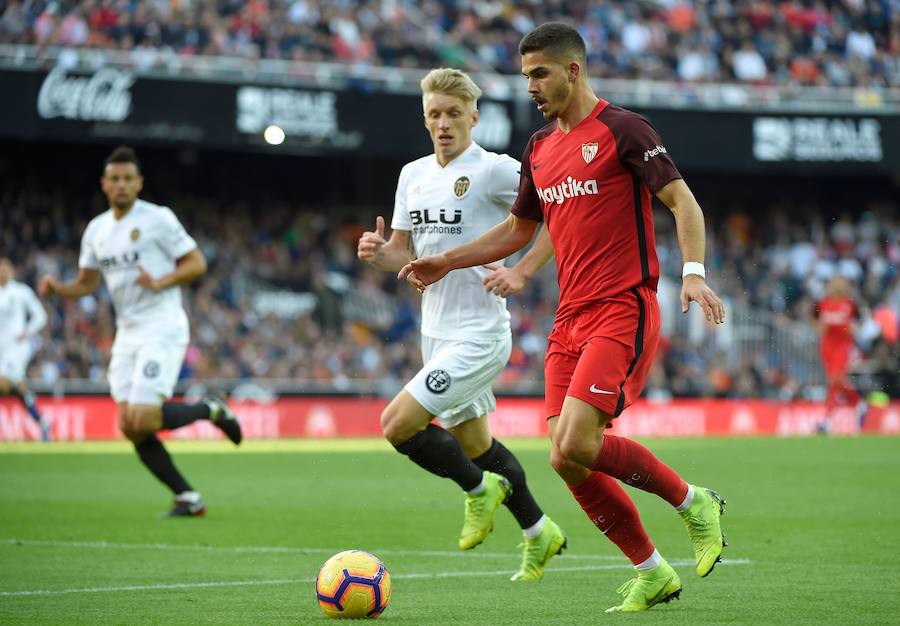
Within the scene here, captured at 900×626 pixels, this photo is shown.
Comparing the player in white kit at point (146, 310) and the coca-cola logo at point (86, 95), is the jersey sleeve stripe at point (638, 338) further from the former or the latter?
the coca-cola logo at point (86, 95)

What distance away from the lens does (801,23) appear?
104 ft

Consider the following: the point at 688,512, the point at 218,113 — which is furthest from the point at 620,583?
the point at 218,113

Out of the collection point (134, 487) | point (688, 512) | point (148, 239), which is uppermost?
point (148, 239)

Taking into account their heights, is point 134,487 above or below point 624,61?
below

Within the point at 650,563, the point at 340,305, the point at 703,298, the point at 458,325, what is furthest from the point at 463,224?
the point at 340,305

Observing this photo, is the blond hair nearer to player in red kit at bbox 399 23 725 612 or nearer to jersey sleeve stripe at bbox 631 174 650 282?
player in red kit at bbox 399 23 725 612

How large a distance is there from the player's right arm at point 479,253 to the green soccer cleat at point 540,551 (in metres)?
1.56

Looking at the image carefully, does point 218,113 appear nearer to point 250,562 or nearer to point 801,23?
point 801,23

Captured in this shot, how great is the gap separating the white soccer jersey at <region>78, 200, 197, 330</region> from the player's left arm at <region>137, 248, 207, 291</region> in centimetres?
6

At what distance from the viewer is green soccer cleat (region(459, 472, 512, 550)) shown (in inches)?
311

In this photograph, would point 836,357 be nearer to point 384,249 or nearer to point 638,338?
point 384,249

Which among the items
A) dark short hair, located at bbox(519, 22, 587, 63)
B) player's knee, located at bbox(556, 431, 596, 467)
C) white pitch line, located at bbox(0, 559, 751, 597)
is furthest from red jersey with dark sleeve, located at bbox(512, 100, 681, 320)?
white pitch line, located at bbox(0, 559, 751, 597)

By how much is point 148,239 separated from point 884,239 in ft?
80.8

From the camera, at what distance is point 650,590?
6.26 m
